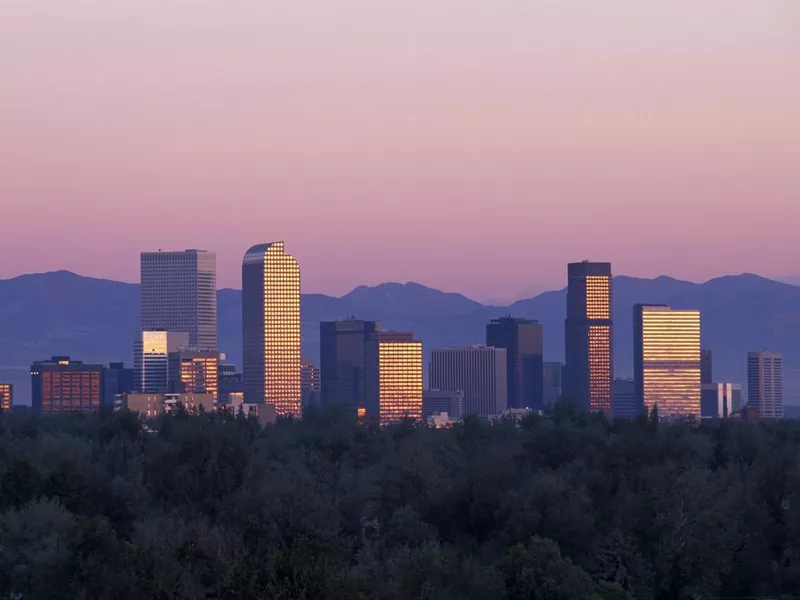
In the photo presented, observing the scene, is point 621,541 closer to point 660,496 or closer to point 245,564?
point 660,496

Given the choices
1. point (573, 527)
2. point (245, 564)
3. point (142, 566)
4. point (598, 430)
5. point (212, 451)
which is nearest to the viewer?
point (245, 564)

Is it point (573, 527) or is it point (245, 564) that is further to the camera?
point (573, 527)

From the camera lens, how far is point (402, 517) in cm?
8144

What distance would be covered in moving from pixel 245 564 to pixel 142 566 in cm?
843

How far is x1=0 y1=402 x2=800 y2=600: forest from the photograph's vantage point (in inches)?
2298

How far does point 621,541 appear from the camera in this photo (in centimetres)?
7000

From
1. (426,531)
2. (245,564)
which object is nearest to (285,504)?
(426,531)

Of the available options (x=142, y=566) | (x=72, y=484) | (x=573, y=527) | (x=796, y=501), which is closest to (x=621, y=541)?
(x=573, y=527)

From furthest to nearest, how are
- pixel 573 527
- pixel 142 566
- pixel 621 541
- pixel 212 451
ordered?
pixel 212 451
pixel 573 527
pixel 621 541
pixel 142 566

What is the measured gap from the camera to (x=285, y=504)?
79.2 metres

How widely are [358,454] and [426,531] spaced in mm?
39841

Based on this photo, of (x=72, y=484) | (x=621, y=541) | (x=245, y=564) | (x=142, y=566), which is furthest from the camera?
(x=72, y=484)

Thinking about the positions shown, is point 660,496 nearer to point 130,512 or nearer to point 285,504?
point 285,504

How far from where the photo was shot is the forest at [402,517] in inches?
2298
